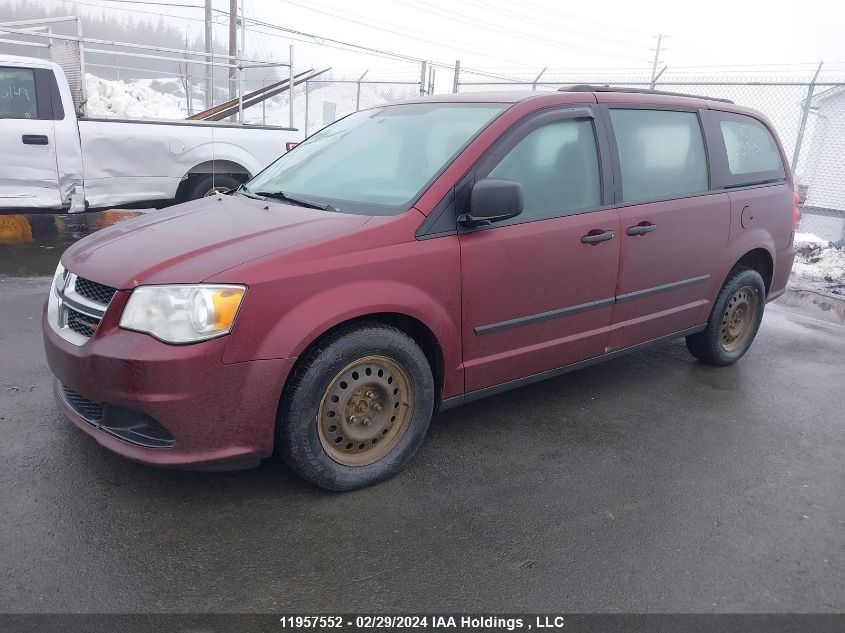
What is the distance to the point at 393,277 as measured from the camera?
9.64 ft

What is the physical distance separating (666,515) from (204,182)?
22.5 feet

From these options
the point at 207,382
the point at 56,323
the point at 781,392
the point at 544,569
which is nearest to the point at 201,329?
the point at 207,382

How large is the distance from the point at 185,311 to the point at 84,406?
75 cm

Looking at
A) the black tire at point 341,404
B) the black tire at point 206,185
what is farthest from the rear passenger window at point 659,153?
the black tire at point 206,185

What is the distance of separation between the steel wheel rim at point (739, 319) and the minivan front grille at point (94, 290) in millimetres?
3948

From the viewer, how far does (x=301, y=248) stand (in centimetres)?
276

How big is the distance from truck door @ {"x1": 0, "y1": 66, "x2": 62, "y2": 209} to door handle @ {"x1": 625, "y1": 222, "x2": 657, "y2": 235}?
20.5 feet

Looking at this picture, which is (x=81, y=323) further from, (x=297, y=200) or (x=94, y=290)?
(x=297, y=200)

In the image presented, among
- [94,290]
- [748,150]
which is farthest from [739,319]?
[94,290]

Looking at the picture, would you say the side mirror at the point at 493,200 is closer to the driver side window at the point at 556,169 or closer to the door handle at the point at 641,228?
the driver side window at the point at 556,169

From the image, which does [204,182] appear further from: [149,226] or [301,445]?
[301,445]

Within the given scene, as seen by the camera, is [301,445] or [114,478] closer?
[301,445]

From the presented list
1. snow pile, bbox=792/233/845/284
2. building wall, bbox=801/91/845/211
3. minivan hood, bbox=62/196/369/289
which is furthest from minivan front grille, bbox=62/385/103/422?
building wall, bbox=801/91/845/211

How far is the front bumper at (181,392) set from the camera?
8.30ft
